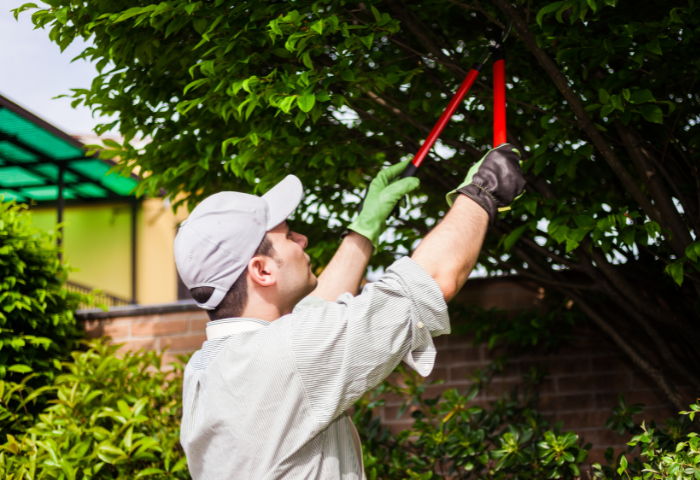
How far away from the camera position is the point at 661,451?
2.22 meters

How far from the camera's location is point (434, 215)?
349cm

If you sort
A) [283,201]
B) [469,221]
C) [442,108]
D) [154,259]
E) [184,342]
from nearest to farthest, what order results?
[469,221] → [283,201] → [442,108] → [184,342] → [154,259]

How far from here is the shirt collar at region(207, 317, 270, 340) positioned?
1659 mm

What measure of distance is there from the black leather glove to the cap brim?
0.47 m

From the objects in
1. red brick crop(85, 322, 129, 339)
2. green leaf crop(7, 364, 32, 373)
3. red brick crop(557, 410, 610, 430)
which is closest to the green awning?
red brick crop(85, 322, 129, 339)

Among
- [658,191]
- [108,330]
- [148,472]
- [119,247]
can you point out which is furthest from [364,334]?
[119,247]

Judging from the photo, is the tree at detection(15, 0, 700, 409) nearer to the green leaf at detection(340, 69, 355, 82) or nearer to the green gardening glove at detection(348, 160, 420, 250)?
the green leaf at detection(340, 69, 355, 82)

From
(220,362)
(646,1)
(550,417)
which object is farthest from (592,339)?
(220,362)

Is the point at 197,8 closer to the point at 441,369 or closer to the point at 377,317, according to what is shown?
the point at 377,317

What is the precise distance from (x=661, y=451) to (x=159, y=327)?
310 centimetres

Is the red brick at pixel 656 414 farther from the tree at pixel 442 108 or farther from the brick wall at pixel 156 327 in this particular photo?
the brick wall at pixel 156 327

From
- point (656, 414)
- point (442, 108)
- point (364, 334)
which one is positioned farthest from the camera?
point (656, 414)

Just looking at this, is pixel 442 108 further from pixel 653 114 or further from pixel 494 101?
pixel 653 114

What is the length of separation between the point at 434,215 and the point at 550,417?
1.33 metres
